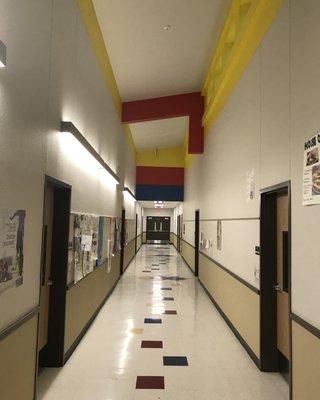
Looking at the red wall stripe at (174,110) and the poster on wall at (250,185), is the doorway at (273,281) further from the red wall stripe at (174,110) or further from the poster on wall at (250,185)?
the red wall stripe at (174,110)

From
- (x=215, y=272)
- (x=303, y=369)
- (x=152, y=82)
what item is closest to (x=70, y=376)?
(x=303, y=369)

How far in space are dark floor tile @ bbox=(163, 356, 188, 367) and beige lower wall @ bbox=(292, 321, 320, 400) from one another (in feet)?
4.06

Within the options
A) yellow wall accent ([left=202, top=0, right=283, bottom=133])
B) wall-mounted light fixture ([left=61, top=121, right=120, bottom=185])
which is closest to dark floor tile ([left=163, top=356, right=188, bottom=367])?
wall-mounted light fixture ([left=61, top=121, right=120, bottom=185])

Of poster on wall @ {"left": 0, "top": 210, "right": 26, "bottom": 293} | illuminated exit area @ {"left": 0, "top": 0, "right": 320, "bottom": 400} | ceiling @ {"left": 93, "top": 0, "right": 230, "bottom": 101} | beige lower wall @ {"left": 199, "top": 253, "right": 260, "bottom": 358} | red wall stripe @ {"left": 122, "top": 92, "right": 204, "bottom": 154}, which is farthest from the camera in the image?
red wall stripe @ {"left": 122, "top": 92, "right": 204, "bottom": 154}

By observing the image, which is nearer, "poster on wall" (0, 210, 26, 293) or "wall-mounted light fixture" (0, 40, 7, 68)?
"wall-mounted light fixture" (0, 40, 7, 68)

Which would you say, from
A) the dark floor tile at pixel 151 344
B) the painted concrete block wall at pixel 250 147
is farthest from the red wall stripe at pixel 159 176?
the dark floor tile at pixel 151 344

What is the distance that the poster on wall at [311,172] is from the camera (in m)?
2.16

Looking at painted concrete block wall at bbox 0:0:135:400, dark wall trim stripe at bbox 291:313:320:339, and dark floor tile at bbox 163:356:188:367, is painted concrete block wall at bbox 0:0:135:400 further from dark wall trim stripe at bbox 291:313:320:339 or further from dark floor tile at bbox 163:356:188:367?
dark wall trim stripe at bbox 291:313:320:339

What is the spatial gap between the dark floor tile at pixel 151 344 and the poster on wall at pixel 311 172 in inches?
100

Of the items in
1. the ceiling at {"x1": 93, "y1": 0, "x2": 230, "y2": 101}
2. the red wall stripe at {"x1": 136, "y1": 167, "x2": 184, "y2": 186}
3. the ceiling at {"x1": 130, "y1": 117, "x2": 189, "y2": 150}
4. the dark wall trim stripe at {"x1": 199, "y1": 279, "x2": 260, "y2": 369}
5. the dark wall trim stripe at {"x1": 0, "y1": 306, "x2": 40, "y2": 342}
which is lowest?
the dark wall trim stripe at {"x1": 199, "y1": 279, "x2": 260, "y2": 369}

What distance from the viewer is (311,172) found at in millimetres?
2250

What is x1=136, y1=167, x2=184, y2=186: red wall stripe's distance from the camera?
44.9 ft

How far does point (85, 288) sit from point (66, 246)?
3.64ft

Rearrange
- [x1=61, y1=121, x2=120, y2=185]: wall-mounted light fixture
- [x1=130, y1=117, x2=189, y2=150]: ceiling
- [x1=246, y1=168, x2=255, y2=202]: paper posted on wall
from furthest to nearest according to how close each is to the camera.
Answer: [x1=130, y1=117, x2=189, y2=150]: ceiling → [x1=246, y1=168, x2=255, y2=202]: paper posted on wall → [x1=61, y1=121, x2=120, y2=185]: wall-mounted light fixture
